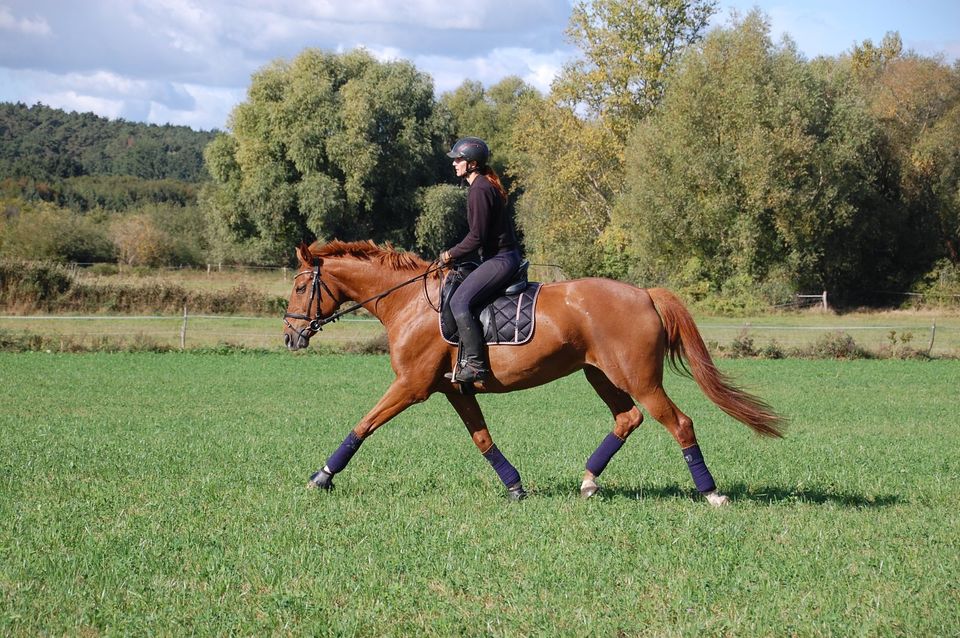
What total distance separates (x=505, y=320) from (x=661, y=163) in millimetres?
44820

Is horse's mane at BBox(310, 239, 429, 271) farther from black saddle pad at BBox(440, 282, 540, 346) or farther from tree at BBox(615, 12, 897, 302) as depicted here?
tree at BBox(615, 12, 897, 302)

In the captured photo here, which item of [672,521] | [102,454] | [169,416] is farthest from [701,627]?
[169,416]

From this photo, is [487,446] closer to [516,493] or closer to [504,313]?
[516,493]

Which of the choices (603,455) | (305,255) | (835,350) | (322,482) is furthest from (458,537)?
(835,350)

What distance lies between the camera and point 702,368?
9352 mm

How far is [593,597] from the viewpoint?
586 centimetres

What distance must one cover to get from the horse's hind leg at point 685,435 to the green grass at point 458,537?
1.29 ft

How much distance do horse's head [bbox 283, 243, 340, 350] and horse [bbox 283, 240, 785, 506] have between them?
0.01 meters

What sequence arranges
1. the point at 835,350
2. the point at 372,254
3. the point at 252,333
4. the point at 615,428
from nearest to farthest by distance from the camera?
the point at 615,428, the point at 372,254, the point at 835,350, the point at 252,333

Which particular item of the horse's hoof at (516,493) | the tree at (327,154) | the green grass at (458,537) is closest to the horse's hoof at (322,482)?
the green grass at (458,537)

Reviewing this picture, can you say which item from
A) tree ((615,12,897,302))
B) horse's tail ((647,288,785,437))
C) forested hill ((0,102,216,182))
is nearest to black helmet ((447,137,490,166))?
horse's tail ((647,288,785,437))

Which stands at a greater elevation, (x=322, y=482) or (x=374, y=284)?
(x=374, y=284)

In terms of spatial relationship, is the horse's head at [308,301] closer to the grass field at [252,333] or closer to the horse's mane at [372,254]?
the horse's mane at [372,254]

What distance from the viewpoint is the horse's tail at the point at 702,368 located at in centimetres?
932
